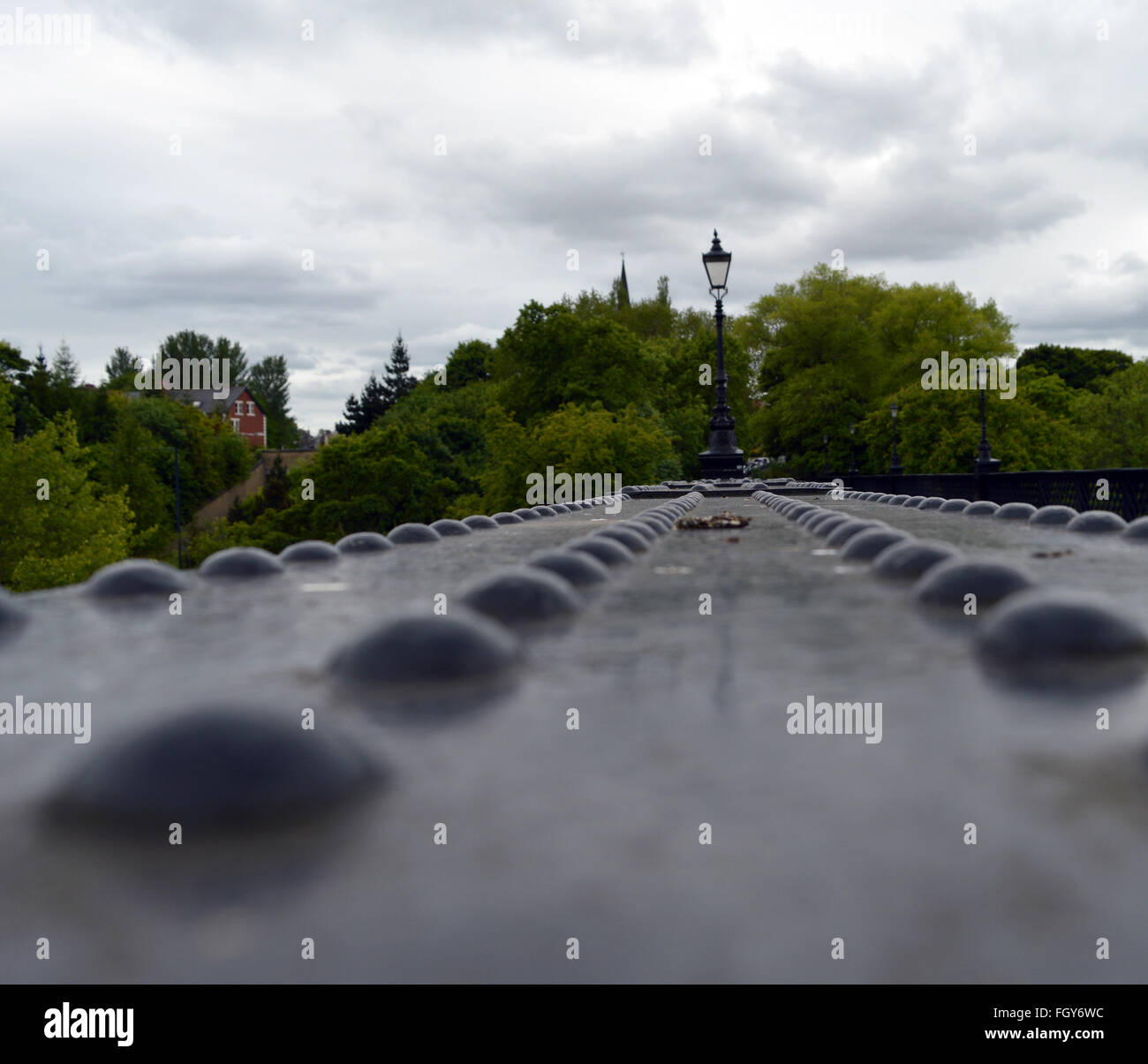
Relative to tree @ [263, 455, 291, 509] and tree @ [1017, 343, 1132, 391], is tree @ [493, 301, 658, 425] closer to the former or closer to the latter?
tree @ [263, 455, 291, 509]

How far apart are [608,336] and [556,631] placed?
53.9 metres

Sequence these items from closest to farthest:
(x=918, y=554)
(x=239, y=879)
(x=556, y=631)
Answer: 1. (x=239, y=879)
2. (x=556, y=631)
3. (x=918, y=554)

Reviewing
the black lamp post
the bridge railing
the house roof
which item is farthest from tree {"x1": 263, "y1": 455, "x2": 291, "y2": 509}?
the black lamp post

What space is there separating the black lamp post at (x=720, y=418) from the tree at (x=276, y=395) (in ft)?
401

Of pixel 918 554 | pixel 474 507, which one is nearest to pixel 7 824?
pixel 918 554

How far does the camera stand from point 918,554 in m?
5.19

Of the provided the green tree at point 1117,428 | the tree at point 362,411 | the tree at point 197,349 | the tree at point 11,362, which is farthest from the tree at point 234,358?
the green tree at point 1117,428

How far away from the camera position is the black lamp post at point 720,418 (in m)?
19.2

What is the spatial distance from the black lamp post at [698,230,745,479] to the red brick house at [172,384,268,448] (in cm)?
10960

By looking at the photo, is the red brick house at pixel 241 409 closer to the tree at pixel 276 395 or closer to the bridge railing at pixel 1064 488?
the tree at pixel 276 395

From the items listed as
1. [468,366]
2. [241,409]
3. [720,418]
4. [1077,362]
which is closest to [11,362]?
[468,366]

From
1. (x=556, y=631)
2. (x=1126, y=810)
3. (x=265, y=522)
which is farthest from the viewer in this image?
(x=265, y=522)
